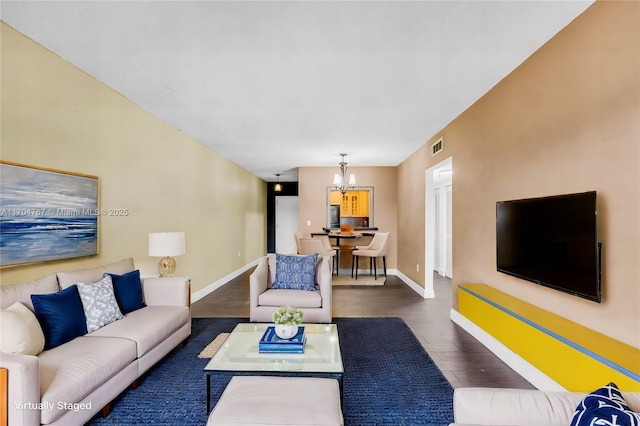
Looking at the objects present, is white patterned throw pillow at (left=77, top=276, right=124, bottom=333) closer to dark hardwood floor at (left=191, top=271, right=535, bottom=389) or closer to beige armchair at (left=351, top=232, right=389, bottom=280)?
dark hardwood floor at (left=191, top=271, right=535, bottom=389)

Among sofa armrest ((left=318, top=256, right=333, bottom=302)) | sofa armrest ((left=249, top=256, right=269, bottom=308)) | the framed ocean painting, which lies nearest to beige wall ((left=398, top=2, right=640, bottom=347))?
sofa armrest ((left=318, top=256, right=333, bottom=302))

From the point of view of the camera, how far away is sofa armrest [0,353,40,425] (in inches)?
60.6

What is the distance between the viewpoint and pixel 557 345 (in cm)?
215

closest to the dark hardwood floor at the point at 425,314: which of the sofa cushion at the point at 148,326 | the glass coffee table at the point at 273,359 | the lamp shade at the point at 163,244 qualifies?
the glass coffee table at the point at 273,359

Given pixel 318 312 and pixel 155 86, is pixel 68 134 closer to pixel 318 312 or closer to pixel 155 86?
pixel 155 86

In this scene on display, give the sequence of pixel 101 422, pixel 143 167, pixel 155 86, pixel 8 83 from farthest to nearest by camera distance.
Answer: pixel 143 167, pixel 155 86, pixel 8 83, pixel 101 422

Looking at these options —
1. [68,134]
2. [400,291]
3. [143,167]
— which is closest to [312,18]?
[68,134]

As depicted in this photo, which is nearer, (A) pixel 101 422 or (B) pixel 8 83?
(A) pixel 101 422

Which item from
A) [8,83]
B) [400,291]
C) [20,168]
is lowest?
[400,291]

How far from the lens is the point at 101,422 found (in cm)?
205

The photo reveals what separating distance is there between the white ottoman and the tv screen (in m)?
1.69

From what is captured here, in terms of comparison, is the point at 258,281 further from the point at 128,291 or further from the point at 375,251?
the point at 375,251

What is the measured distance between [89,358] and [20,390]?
1.45 ft

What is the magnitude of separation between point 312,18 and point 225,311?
381 centimetres
